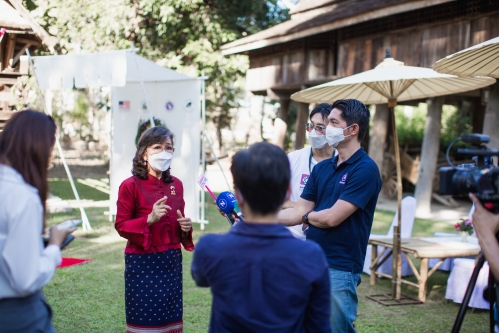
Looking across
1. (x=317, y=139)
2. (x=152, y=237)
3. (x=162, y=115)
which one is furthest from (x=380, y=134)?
(x=152, y=237)

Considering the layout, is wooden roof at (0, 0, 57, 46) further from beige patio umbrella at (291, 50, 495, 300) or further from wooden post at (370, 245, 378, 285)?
wooden post at (370, 245, 378, 285)

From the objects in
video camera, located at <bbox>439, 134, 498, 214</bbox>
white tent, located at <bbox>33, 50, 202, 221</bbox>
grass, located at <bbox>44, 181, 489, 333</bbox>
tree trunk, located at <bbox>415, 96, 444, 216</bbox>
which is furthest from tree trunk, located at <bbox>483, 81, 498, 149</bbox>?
video camera, located at <bbox>439, 134, 498, 214</bbox>

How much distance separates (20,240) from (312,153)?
8.74 feet

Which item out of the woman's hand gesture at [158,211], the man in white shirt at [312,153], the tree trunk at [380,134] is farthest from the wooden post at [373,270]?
the tree trunk at [380,134]

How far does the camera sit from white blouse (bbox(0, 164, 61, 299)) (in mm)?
2111

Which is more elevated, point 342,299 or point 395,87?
point 395,87

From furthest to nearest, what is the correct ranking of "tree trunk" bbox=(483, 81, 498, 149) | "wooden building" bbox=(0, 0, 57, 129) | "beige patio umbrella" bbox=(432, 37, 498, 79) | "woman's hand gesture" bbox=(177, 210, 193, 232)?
"tree trunk" bbox=(483, 81, 498, 149) < "wooden building" bbox=(0, 0, 57, 129) < "beige patio umbrella" bbox=(432, 37, 498, 79) < "woman's hand gesture" bbox=(177, 210, 193, 232)

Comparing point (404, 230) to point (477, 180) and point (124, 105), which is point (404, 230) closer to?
point (477, 180)

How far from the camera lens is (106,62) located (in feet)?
29.2

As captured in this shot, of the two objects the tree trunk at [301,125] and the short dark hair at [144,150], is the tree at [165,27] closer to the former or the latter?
the tree trunk at [301,125]

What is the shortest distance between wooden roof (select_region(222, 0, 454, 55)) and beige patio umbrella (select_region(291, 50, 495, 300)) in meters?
4.51

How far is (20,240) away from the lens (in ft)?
6.93

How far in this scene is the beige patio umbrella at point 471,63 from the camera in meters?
4.48

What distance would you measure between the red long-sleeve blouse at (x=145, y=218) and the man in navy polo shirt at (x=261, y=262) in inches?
67.2
